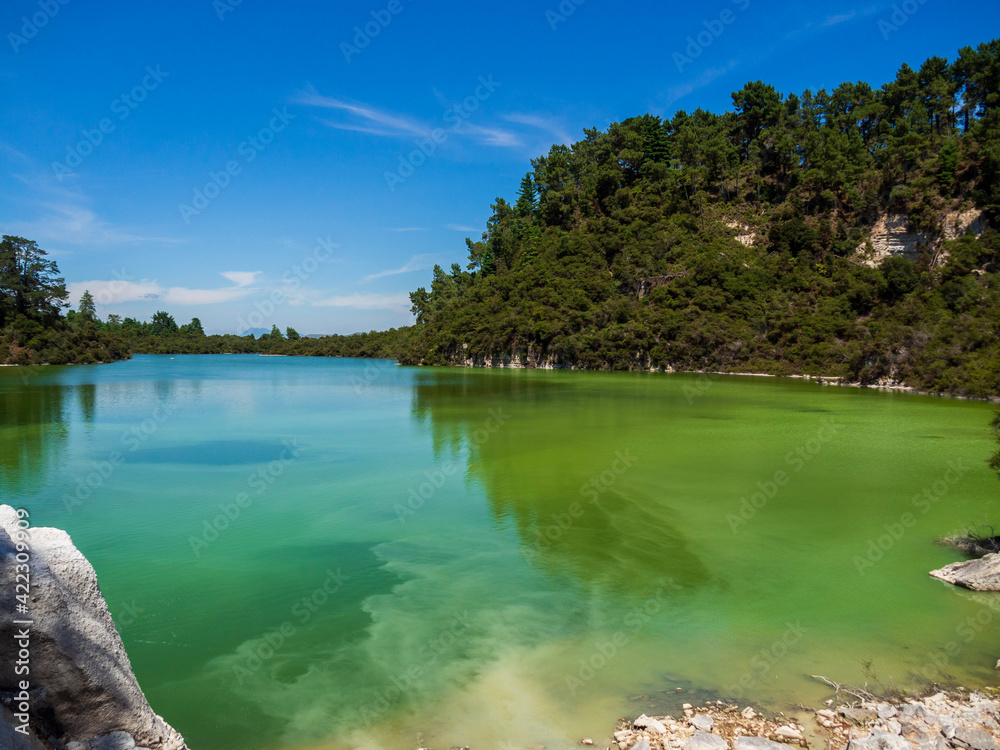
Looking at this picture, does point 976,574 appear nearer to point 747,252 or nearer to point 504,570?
point 504,570

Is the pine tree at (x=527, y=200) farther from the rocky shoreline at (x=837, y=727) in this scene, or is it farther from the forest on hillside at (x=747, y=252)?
the rocky shoreline at (x=837, y=727)

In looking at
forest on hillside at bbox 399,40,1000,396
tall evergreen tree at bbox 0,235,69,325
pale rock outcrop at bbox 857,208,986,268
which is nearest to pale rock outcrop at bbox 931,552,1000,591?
forest on hillside at bbox 399,40,1000,396

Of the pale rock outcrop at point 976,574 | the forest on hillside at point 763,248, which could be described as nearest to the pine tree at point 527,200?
the forest on hillside at point 763,248

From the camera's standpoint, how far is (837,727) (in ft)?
13.9

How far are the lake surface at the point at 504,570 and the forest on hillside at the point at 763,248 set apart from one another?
24370 mm

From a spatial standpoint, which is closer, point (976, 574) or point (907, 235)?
point (976, 574)

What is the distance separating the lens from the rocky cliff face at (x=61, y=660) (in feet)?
9.12

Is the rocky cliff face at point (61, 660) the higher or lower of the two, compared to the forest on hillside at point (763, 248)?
lower

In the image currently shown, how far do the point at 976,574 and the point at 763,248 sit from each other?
61498mm

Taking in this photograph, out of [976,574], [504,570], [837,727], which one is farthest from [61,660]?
[976,574]

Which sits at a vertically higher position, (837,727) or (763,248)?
(763,248)

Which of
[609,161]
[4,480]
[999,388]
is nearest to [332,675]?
[4,480]

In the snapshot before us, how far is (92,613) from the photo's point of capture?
3221 millimetres

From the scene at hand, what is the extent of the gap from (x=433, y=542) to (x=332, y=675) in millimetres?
3771
